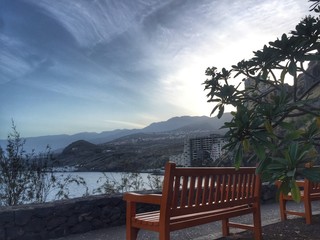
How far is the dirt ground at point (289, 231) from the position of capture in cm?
417

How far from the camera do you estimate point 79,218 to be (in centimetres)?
466

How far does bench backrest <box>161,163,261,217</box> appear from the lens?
300 cm

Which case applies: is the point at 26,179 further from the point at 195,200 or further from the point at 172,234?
the point at 195,200

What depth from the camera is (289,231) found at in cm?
448

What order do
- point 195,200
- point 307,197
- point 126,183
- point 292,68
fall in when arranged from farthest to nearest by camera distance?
point 126,183, point 307,197, point 195,200, point 292,68

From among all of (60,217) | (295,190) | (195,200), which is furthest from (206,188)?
(60,217)

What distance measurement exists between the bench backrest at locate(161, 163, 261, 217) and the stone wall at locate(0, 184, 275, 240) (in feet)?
5.37

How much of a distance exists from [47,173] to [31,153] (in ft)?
1.65

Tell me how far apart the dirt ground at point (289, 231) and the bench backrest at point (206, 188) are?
56cm

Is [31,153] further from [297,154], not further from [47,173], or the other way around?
[297,154]

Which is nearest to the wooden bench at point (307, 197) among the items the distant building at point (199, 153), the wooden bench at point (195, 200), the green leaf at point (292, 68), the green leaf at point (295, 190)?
the wooden bench at point (195, 200)

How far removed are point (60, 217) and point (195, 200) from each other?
2053 mm

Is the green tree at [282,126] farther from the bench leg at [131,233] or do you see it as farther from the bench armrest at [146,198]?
the bench leg at [131,233]

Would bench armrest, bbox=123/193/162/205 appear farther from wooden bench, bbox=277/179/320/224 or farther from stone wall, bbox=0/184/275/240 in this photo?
wooden bench, bbox=277/179/320/224
